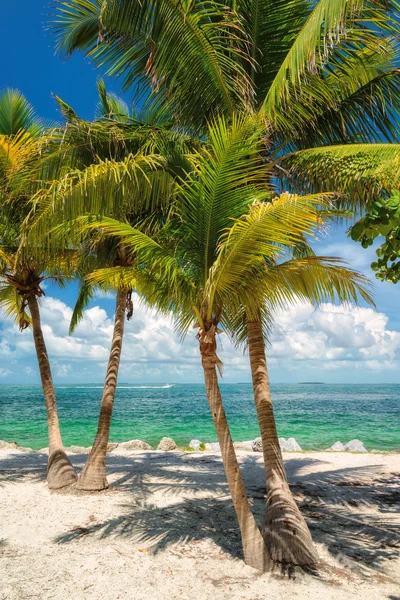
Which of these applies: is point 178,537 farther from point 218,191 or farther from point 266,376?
point 218,191

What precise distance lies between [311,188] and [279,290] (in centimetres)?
208

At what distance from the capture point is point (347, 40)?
6.15m

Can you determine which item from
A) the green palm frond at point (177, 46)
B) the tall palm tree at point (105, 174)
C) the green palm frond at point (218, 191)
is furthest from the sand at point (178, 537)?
the green palm frond at point (177, 46)

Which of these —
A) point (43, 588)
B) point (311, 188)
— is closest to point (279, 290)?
point (311, 188)

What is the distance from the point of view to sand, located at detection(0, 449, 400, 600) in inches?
195

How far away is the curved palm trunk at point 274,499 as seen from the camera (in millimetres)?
5453

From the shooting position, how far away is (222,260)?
4.76 meters

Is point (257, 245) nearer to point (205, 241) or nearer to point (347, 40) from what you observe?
point (205, 241)

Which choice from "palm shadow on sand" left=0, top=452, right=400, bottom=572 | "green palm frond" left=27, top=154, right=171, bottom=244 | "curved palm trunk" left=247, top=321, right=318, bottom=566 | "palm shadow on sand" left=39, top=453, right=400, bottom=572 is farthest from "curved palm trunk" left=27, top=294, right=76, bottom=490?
"curved palm trunk" left=247, top=321, right=318, bottom=566

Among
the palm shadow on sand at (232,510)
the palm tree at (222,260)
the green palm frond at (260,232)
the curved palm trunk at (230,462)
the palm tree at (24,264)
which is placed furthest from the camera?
the palm tree at (24,264)

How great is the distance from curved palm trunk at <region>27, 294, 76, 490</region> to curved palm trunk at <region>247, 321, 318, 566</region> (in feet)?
15.4

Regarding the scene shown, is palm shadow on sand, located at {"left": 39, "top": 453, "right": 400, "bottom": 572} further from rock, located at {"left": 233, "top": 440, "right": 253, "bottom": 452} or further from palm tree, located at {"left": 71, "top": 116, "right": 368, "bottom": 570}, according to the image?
rock, located at {"left": 233, "top": 440, "right": 253, "bottom": 452}

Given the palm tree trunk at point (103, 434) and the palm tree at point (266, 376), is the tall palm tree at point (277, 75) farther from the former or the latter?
the palm tree trunk at point (103, 434)

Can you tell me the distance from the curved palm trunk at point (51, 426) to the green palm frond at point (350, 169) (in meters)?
6.20
